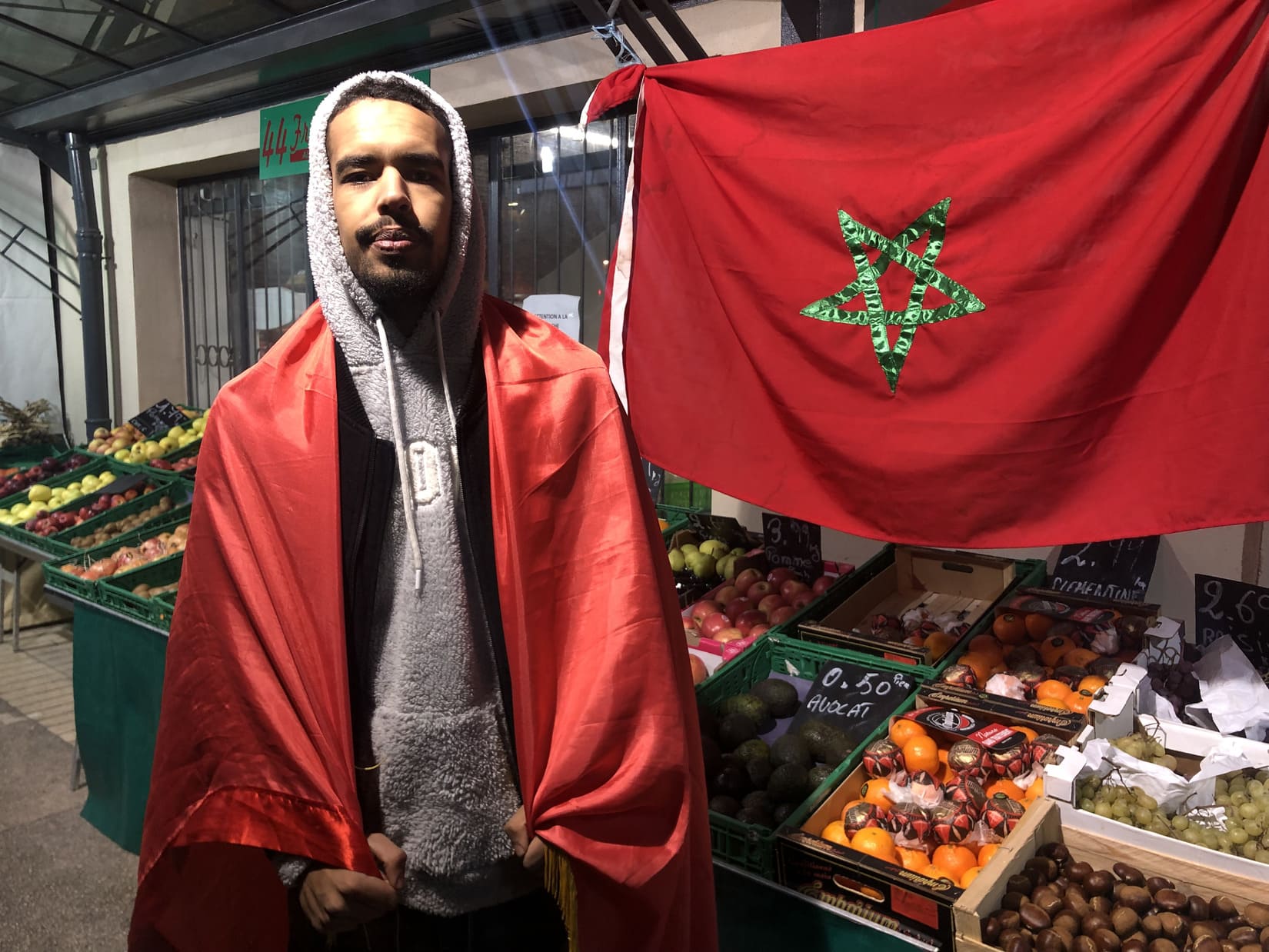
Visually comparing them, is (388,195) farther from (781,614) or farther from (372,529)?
(781,614)

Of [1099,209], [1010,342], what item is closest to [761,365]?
[1010,342]

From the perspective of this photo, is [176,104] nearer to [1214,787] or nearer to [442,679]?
[442,679]

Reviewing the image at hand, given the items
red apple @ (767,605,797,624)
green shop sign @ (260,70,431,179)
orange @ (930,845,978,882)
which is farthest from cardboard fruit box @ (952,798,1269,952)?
green shop sign @ (260,70,431,179)

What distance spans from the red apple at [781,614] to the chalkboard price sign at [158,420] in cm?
455

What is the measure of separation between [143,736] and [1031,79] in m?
3.38

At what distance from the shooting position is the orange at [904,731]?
2.24 meters

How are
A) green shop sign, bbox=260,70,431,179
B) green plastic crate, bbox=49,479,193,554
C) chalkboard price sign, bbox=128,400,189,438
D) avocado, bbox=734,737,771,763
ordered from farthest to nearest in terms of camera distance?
chalkboard price sign, bbox=128,400,189,438, green shop sign, bbox=260,70,431,179, green plastic crate, bbox=49,479,193,554, avocado, bbox=734,737,771,763

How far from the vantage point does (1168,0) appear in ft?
6.22

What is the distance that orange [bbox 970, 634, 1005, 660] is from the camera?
2.60 meters

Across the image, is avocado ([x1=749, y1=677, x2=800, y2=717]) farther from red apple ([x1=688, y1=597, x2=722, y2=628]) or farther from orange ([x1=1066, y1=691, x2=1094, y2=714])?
Answer: orange ([x1=1066, y1=691, x2=1094, y2=714])

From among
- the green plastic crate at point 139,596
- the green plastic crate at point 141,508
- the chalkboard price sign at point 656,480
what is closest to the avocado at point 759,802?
the green plastic crate at point 139,596

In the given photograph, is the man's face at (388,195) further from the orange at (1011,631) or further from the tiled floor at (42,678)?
the tiled floor at (42,678)

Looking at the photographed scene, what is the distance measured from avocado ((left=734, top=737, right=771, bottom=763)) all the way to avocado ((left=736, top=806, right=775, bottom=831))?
7.3 inches

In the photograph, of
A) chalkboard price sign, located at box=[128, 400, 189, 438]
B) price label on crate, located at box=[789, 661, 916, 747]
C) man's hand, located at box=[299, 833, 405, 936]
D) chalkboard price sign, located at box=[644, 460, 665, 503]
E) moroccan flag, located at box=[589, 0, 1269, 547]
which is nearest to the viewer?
man's hand, located at box=[299, 833, 405, 936]
